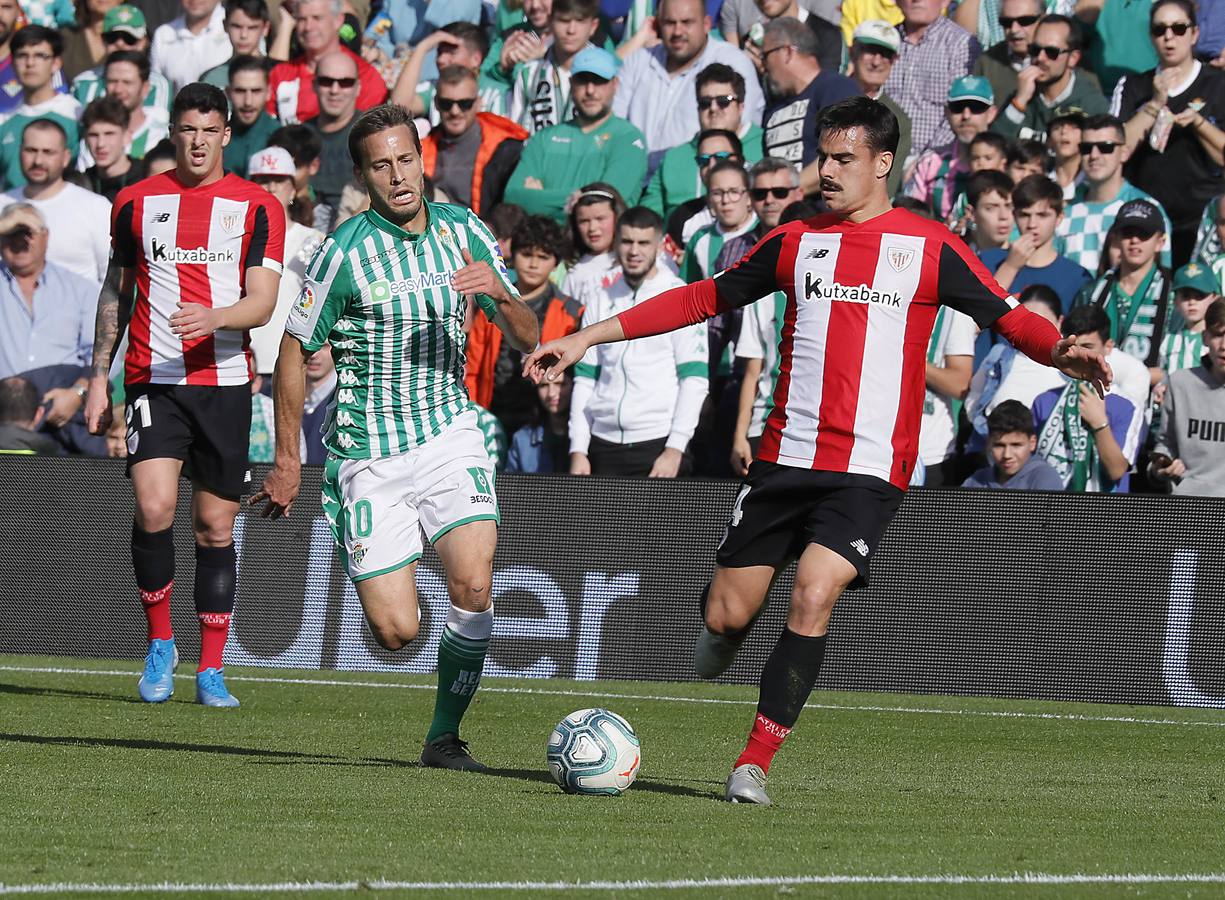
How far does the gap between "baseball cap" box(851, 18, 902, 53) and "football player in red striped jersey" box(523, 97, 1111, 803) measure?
22.8 feet

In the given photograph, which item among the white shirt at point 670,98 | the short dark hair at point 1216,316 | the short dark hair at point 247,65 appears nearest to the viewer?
the short dark hair at point 1216,316

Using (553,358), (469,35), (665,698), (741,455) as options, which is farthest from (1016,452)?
(469,35)

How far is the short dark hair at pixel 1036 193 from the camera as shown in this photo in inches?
478

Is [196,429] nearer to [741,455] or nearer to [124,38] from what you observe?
[741,455]

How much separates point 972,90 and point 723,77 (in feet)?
5.78

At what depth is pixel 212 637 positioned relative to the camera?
9414 millimetres

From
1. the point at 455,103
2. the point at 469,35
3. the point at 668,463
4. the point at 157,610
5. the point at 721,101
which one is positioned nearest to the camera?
the point at 157,610

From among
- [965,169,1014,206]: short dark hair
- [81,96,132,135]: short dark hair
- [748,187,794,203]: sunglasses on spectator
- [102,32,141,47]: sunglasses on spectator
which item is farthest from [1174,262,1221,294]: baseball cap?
[102,32,141,47]: sunglasses on spectator

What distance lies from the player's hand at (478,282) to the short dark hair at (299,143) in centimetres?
689

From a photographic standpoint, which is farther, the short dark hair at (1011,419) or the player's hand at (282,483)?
the short dark hair at (1011,419)

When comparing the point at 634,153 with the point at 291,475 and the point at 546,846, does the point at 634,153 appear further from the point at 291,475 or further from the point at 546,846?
the point at 546,846

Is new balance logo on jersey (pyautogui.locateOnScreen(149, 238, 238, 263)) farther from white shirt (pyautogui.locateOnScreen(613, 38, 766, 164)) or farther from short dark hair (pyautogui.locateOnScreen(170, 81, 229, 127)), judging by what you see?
white shirt (pyautogui.locateOnScreen(613, 38, 766, 164))

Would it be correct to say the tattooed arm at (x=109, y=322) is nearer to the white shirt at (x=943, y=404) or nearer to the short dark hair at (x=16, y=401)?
the short dark hair at (x=16, y=401)

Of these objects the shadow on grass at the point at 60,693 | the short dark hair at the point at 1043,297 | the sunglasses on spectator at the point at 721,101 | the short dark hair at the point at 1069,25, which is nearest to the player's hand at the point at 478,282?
the shadow on grass at the point at 60,693
